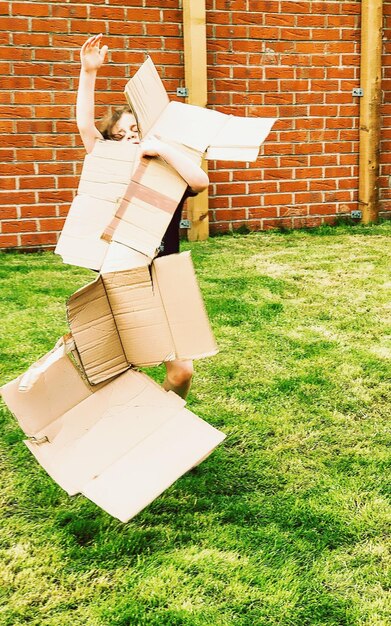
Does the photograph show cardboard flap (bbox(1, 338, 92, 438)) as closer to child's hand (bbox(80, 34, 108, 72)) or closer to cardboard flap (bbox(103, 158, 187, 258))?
cardboard flap (bbox(103, 158, 187, 258))

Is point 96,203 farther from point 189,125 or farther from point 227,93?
A: point 227,93

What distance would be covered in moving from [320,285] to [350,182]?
6.79 ft

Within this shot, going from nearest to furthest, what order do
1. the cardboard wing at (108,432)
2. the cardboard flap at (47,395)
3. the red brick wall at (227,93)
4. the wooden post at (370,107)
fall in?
the cardboard wing at (108,432), the cardboard flap at (47,395), the red brick wall at (227,93), the wooden post at (370,107)

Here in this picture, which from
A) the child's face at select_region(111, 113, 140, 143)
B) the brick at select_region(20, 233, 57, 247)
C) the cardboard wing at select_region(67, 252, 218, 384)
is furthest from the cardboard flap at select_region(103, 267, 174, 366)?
the brick at select_region(20, 233, 57, 247)

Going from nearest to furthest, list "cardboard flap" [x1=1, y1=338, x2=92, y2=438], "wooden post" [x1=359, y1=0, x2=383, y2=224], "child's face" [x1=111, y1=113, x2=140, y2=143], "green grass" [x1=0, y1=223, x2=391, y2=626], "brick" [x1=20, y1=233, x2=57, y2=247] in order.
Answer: "green grass" [x1=0, y1=223, x2=391, y2=626] → "cardboard flap" [x1=1, y1=338, x2=92, y2=438] → "child's face" [x1=111, y1=113, x2=140, y2=143] → "brick" [x1=20, y1=233, x2=57, y2=247] → "wooden post" [x1=359, y1=0, x2=383, y2=224]

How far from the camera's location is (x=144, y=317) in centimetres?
173

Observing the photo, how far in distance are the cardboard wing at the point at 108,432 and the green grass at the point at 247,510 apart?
189 millimetres

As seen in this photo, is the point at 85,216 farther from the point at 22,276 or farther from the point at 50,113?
the point at 50,113

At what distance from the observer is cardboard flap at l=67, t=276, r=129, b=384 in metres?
1.70

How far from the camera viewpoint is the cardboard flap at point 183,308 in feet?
5.67

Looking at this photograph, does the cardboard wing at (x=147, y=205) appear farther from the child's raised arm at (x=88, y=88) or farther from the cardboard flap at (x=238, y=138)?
the child's raised arm at (x=88, y=88)

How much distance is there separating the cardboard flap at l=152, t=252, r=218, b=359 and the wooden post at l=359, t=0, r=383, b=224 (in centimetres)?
432

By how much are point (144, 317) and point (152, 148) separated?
16.4 inches

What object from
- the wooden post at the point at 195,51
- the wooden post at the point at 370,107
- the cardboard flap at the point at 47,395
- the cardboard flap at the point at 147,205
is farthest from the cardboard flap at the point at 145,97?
the wooden post at the point at 370,107
